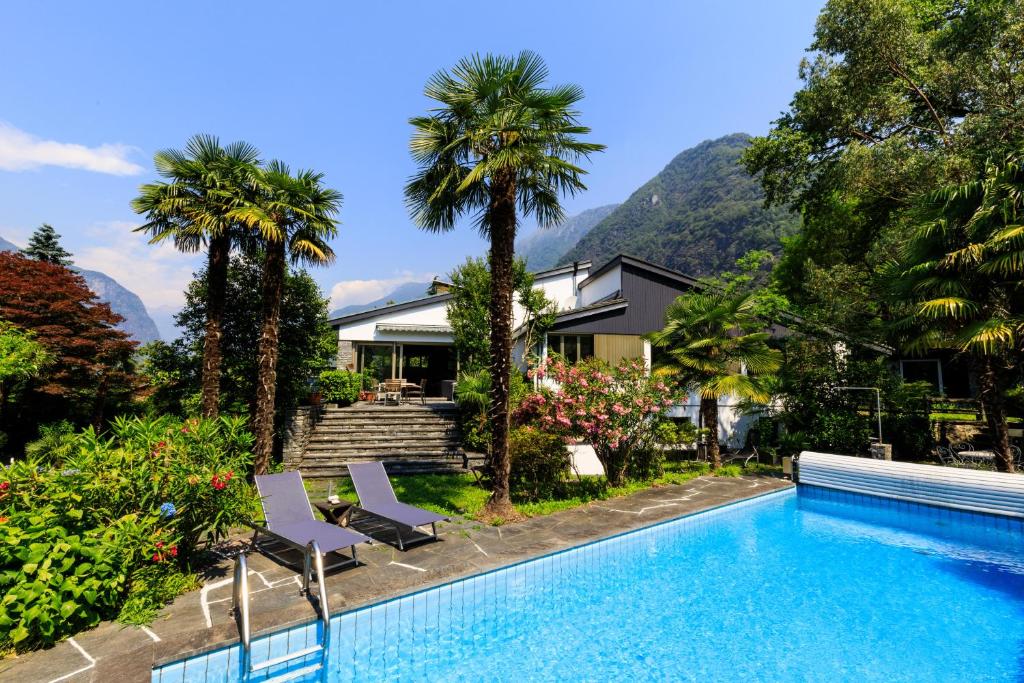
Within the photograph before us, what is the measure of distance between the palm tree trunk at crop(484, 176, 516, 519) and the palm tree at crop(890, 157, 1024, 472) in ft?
37.8

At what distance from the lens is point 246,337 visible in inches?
646

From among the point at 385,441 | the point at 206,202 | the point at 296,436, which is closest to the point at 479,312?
the point at 385,441

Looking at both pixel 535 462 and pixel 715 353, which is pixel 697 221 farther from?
pixel 535 462

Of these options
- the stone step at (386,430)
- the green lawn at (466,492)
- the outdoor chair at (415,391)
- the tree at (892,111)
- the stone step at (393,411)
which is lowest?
the green lawn at (466,492)

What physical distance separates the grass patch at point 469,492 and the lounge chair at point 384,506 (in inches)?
60.0

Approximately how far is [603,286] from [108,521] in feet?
71.3

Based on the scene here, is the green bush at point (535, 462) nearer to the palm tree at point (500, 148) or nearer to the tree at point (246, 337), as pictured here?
the palm tree at point (500, 148)

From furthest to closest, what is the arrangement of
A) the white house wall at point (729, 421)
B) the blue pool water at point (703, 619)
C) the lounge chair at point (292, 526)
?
1. the white house wall at point (729, 421)
2. the lounge chair at point (292, 526)
3. the blue pool water at point (703, 619)

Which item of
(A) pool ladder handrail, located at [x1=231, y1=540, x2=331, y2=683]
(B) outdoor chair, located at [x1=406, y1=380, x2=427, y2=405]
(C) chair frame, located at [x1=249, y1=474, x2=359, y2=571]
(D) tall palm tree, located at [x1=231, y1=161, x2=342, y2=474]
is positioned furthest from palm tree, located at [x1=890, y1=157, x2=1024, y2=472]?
(B) outdoor chair, located at [x1=406, y1=380, x2=427, y2=405]

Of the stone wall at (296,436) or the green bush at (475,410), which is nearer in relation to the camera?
the stone wall at (296,436)

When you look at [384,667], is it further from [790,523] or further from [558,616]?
[790,523]

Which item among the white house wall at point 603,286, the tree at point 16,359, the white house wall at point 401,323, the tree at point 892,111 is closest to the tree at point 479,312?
the white house wall at point 401,323

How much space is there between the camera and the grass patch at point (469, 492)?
10938 mm

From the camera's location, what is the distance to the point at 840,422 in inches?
640
